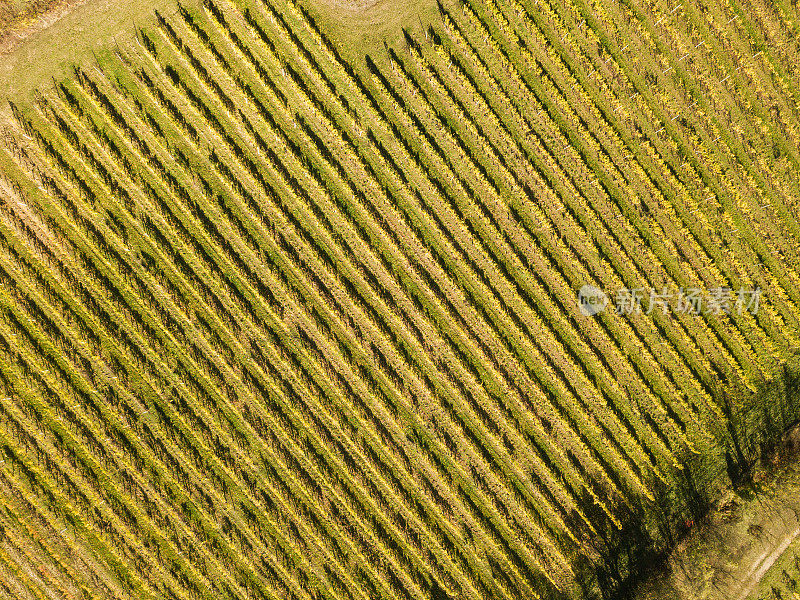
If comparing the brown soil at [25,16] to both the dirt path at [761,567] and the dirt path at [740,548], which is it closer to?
the dirt path at [740,548]

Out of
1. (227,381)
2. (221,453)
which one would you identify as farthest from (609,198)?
(221,453)

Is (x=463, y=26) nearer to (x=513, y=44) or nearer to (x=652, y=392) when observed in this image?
(x=513, y=44)

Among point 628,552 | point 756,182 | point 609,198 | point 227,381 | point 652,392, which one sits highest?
point 227,381

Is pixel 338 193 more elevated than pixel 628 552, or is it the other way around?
pixel 338 193
